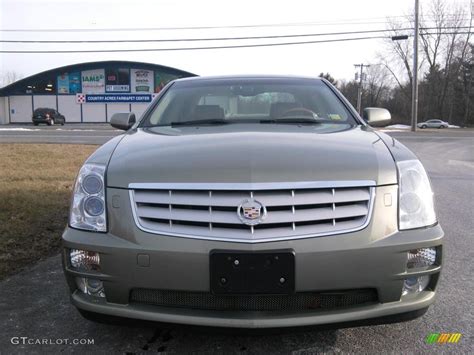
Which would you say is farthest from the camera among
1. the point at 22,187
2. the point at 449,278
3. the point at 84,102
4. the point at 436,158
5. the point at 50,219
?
the point at 84,102

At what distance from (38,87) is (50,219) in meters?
58.0

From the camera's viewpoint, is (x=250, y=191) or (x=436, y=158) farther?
(x=436, y=158)

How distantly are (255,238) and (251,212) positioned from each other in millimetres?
124

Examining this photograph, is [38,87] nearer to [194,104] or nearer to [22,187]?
[22,187]

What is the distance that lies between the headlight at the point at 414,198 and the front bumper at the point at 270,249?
0.24 feet

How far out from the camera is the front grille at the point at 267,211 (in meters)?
2.24

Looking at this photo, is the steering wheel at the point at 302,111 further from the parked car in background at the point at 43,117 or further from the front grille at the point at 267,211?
the parked car in background at the point at 43,117

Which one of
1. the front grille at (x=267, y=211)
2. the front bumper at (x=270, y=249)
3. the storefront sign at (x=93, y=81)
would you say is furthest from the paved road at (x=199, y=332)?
the storefront sign at (x=93, y=81)

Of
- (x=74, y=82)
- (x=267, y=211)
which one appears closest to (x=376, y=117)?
(x=267, y=211)

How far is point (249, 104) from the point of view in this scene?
12.8ft

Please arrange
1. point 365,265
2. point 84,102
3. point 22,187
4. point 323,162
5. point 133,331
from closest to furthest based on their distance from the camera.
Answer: point 365,265 → point 323,162 → point 133,331 → point 22,187 → point 84,102

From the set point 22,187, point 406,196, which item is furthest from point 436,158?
point 406,196

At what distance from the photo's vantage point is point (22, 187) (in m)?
7.02

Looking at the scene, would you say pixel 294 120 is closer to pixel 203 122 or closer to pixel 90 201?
pixel 203 122
